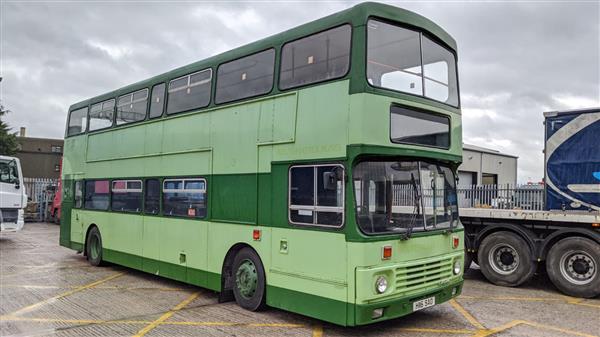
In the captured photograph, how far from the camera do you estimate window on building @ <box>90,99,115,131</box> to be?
36.9ft

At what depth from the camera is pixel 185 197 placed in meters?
8.71

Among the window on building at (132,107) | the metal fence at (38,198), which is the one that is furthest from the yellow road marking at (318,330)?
the metal fence at (38,198)

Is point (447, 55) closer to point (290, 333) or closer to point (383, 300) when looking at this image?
point (383, 300)

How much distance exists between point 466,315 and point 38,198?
24.6 meters

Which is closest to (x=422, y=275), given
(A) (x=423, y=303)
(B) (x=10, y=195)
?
(A) (x=423, y=303)

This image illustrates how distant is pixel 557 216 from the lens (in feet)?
28.1

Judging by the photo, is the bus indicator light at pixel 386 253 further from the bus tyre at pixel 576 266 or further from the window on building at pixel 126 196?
the window on building at pixel 126 196

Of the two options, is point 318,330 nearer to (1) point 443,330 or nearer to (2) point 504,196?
(1) point 443,330

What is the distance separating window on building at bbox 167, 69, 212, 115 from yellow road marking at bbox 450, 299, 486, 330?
5199 millimetres

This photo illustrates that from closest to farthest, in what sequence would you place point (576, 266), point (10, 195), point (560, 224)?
point (576, 266) < point (560, 224) < point (10, 195)

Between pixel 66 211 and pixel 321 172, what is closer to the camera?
pixel 321 172

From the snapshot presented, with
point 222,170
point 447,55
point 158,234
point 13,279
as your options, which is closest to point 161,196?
point 158,234

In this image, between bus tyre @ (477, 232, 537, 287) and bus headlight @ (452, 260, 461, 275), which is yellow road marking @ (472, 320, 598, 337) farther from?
bus tyre @ (477, 232, 537, 287)

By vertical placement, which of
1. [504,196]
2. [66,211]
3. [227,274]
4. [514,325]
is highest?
[504,196]
